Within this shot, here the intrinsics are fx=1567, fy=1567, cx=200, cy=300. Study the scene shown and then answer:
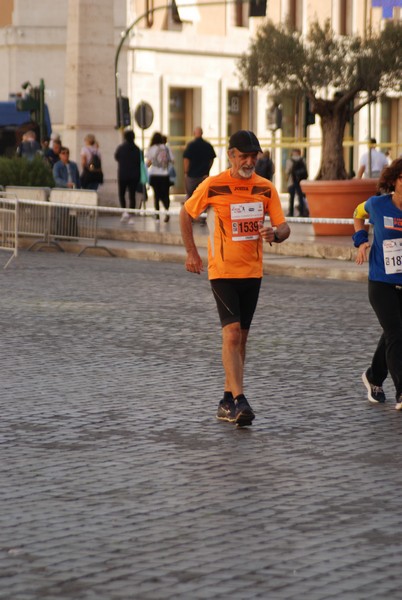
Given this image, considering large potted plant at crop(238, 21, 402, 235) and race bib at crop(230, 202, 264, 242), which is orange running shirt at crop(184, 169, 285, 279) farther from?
large potted plant at crop(238, 21, 402, 235)

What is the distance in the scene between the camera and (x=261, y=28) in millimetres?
29297

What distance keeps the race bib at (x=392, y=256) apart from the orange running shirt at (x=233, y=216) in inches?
31.1

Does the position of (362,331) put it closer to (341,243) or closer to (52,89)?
(341,243)

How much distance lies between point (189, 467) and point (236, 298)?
170 cm

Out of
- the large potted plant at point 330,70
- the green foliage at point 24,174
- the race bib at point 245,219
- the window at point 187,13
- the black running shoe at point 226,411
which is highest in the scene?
the window at point 187,13

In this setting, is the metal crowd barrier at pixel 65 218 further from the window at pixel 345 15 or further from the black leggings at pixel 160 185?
the window at pixel 345 15

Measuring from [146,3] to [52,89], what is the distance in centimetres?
398

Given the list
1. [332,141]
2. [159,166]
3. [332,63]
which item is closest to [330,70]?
[332,63]

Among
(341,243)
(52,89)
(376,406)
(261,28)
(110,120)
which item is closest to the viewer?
(376,406)

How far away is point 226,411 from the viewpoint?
28.6ft

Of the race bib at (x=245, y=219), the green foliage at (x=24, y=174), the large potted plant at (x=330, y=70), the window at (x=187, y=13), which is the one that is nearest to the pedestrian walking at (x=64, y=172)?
the green foliage at (x=24, y=174)

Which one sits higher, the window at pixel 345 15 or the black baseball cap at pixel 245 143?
the window at pixel 345 15

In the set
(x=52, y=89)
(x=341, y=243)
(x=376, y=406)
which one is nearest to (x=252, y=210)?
(x=376, y=406)

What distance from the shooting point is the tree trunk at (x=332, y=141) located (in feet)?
87.8
